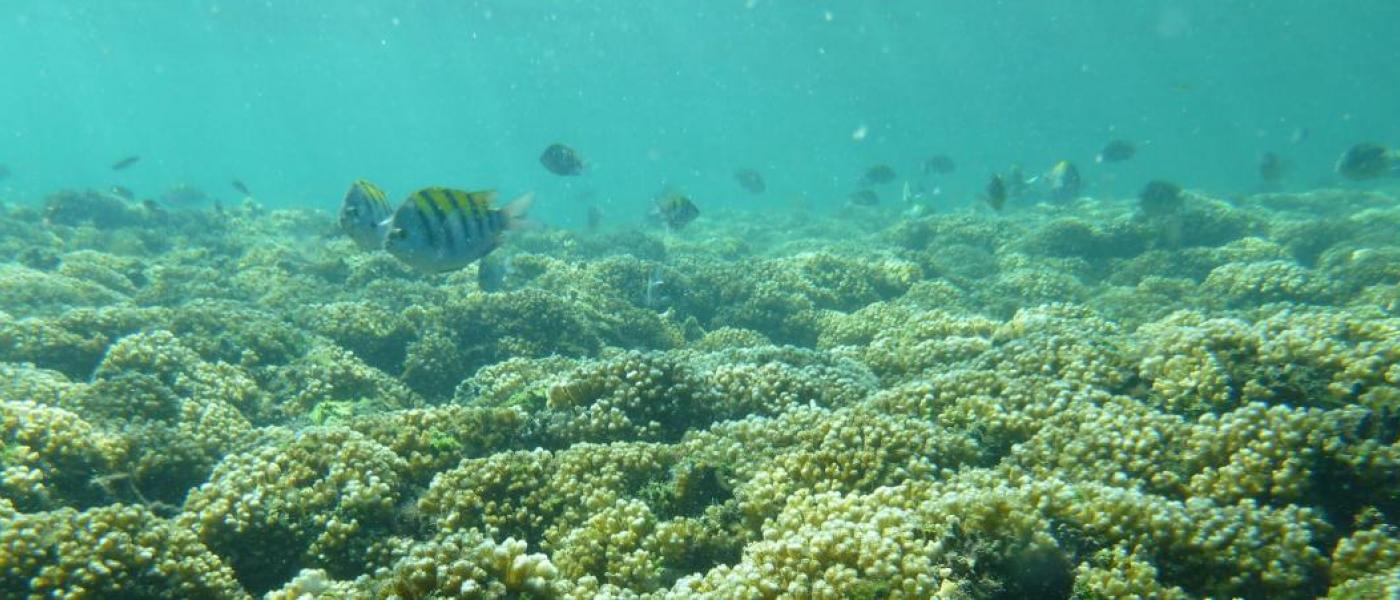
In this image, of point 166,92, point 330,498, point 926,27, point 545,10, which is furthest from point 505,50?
point 330,498

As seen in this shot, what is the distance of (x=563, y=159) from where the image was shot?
10430mm

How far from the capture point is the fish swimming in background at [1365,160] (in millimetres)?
12773

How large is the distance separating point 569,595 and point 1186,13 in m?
127

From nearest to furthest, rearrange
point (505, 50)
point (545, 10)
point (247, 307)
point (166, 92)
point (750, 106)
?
point (247, 307)
point (545, 10)
point (505, 50)
point (166, 92)
point (750, 106)

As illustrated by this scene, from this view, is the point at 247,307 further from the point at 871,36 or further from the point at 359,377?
the point at 871,36

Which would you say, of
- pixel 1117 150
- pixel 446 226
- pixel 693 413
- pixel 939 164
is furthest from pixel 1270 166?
pixel 446 226

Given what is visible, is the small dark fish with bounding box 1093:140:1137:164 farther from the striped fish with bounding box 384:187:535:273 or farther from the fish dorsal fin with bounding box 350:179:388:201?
the fish dorsal fin with bounding box 350:179:388:201

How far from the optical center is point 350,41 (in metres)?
76.7

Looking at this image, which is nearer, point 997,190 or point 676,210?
point 676,210

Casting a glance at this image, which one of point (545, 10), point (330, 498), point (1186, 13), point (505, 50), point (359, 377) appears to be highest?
point (1186, 13)

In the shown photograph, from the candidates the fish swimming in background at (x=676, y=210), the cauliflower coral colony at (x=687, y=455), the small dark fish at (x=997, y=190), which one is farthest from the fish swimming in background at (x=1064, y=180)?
the fish swimming in background at (x=676, y=210)

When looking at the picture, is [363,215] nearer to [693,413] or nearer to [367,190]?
[367,190]

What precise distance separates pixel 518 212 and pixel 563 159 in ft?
18.5

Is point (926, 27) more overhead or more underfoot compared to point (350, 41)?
more overhead
